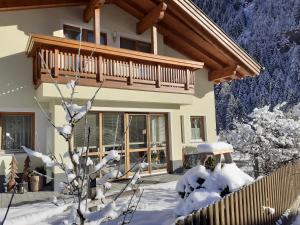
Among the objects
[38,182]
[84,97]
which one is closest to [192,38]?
[84,97]

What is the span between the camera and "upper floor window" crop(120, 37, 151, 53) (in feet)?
45.2

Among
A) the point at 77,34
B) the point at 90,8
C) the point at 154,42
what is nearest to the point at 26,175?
the point at 77,34

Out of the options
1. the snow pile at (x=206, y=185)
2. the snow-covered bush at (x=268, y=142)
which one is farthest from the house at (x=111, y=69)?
the snow pile at (x=206, y=185)

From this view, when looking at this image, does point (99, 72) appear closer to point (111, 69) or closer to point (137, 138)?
point (111, 69)

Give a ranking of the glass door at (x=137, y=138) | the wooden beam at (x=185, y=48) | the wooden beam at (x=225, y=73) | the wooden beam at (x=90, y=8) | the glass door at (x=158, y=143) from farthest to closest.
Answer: the wooden beam at (x=225, y=73), the wooden beam at (x=185, y=48), the glass door at (x=158, y=143), the glass door at (x=137, y=138), the wooden beam at (x=90, y=8)

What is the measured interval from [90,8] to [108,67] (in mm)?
2661

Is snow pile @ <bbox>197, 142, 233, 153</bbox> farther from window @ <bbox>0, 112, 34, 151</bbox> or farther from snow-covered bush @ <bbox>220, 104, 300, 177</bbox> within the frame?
window @ <bbox>0, 112, 34, 151</bbox>

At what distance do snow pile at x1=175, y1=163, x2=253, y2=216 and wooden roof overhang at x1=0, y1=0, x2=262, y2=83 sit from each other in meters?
7.75

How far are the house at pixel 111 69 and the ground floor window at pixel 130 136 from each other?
4cm

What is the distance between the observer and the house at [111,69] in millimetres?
10297

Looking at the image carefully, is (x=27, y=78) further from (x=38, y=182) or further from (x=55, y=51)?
(x=38, y=182)

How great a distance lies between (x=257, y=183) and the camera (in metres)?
6.20

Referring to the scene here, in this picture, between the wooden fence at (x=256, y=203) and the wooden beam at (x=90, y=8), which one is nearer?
the wooden fence at (x=256, y=203)

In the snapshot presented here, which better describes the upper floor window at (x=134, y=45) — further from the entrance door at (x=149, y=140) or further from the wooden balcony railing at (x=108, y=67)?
the entrance door at (x=149, y=140)
